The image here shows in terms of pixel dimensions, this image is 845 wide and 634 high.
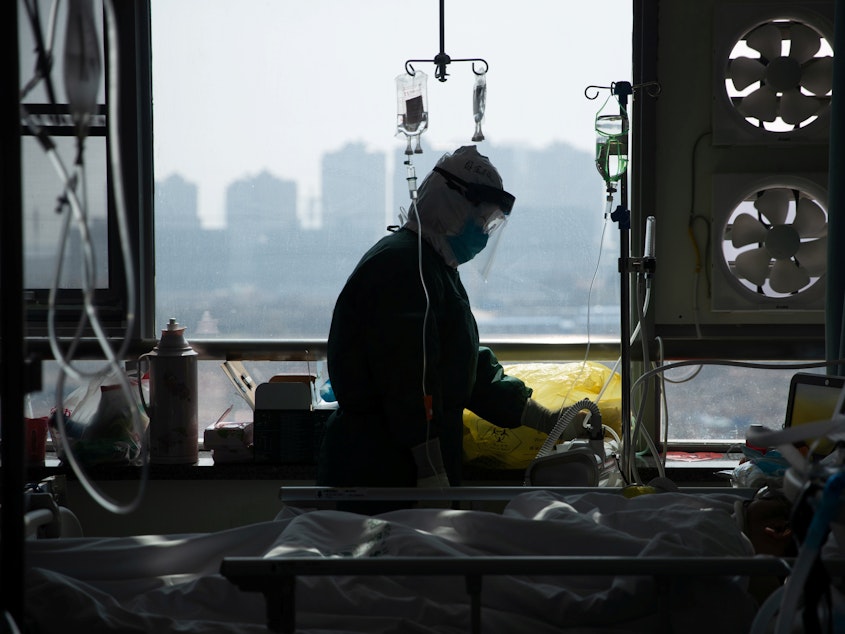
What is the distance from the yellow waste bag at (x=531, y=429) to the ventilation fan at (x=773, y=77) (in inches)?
39.6

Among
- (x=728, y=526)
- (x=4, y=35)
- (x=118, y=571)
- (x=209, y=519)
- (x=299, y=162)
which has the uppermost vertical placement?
(x=299, y=162)

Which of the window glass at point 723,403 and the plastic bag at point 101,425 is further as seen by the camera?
the window glass at point 723,403

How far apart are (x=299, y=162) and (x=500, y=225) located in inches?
40.1

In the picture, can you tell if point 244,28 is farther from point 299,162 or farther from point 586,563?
point 586,563

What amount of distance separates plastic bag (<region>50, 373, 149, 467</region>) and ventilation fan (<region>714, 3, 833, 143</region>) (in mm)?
2360

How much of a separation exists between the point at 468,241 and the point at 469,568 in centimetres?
150

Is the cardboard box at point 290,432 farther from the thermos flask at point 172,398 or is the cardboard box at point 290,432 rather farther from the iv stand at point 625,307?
the iv stand at point 625,307

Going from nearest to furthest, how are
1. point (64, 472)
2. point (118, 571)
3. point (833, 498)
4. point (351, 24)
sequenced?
point (833, 498) → point (118, 571) → point (64, 472) → point (351, 24)

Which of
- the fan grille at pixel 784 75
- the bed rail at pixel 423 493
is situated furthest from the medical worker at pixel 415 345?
the fan grille at pixel 784 75

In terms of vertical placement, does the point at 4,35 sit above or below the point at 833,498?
above

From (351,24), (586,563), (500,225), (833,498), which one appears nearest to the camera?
(833,498)

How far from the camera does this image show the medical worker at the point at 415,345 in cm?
234

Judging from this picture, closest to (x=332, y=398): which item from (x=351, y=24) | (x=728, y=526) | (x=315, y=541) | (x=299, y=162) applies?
(x=299, y=162)

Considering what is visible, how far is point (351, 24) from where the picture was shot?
130 inches
